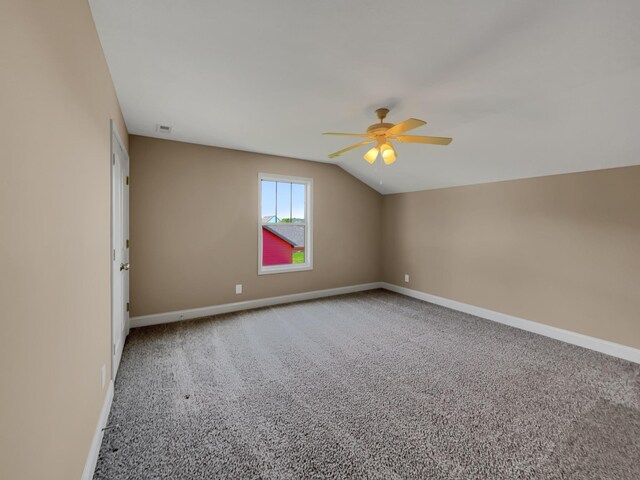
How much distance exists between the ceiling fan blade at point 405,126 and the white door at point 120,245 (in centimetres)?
227

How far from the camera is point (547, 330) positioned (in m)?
3.41

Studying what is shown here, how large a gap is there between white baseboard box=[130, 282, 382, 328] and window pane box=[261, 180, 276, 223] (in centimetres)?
130

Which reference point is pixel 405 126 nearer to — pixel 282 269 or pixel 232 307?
pixel 282 269

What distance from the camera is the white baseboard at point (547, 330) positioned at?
288cm

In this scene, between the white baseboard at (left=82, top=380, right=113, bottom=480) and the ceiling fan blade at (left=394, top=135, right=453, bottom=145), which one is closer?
the white baseboard at (left=82, top=380, right=113, bottom=480)

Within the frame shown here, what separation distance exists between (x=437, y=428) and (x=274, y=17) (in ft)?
8.88

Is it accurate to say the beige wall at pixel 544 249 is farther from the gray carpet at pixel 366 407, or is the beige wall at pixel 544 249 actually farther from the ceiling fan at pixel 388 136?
the ceiling fan at pixel 388 136

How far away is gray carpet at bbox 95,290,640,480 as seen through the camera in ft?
5.27

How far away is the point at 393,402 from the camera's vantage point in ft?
7.07

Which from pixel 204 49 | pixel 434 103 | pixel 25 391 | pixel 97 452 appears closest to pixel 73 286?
pixel 25 391

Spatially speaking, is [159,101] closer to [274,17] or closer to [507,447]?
[274,17]

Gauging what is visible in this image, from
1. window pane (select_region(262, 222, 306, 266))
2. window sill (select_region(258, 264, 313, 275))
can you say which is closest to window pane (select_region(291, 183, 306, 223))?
window pane (select_region(262, 222, 306, 266))

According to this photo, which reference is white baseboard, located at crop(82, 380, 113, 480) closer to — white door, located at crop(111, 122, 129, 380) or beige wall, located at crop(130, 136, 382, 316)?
white door, located at crop(111, 122, 129, 380)

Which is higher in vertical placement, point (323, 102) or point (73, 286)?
point (323, 102)
